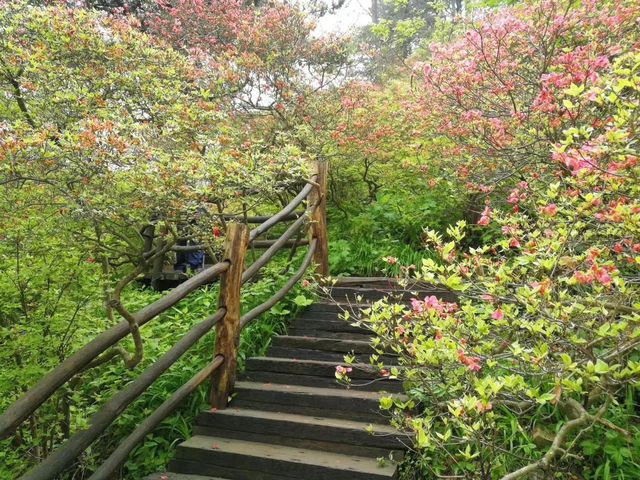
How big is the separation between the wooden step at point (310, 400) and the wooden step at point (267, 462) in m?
0.33

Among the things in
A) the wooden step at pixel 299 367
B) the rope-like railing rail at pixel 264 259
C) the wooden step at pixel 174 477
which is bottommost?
the wooden step at pixel 174 477

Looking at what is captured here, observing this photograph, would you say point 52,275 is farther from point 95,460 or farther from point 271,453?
point 271,453

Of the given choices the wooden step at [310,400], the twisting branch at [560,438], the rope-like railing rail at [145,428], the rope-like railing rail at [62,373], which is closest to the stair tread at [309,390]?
the wooden step at [310,400]

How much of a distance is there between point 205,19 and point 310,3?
290 centimetres

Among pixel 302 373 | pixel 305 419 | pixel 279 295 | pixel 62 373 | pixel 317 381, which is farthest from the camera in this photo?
pixel 279 295

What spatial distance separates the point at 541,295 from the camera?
7.14 feet

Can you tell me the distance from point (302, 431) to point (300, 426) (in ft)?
0.11

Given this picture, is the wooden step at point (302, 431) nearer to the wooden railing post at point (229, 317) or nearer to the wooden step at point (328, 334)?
the wooden railing post at point (229, 317)

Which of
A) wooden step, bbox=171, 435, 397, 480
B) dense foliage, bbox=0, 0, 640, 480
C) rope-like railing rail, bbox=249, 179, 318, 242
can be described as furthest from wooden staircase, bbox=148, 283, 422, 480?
rope-like railing rail, bbox=249, 179, 318, 242

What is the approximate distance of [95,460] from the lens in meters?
3.76

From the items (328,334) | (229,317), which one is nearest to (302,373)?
(328,334)

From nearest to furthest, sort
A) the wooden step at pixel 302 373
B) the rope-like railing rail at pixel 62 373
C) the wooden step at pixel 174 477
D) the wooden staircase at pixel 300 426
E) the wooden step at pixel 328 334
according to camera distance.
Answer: the rope-like railing rail at pixel 62 373 < the wooden staircase at pixel 300 426 < the wooden step at pixel 174 477 < the wooden step at pixel 302 373 < the wooden step at pixel 328 334

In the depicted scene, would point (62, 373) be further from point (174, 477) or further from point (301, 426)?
point (301, 426)

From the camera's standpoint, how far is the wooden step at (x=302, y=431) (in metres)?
3.26
